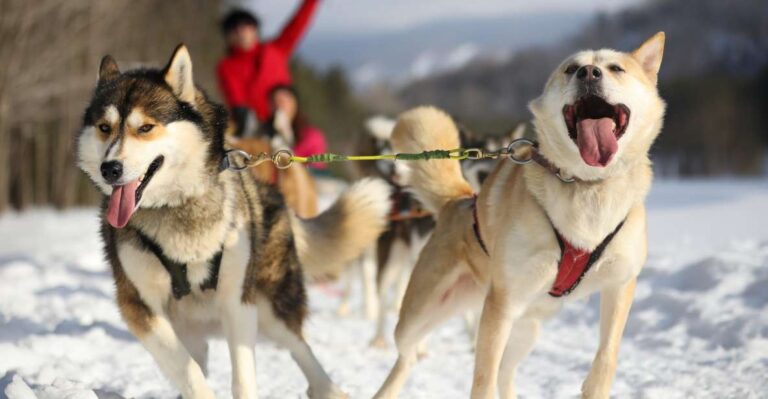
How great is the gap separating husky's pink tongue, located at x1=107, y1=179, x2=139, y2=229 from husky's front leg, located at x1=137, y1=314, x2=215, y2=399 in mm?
389

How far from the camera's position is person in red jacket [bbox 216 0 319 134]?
6907 mm

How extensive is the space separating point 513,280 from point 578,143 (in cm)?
52

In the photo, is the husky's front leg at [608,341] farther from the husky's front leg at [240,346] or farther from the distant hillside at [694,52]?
the distant hillside at [694,52]

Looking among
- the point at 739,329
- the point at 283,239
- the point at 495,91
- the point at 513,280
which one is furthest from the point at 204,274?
the point at 495,91

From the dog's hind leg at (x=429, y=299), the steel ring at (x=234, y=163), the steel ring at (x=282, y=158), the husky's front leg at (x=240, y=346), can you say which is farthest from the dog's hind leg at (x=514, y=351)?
the steel ring at (x=234, y=163)

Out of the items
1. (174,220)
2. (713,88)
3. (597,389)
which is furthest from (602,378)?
(713,88)

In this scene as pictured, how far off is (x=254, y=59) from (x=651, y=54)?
15.3 feet

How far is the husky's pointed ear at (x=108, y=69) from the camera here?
317cm

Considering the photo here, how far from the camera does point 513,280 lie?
9.18ft

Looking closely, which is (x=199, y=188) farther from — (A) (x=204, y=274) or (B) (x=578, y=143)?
(B) (x=578, y=143)

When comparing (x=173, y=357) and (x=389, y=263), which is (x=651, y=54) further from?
(x=389, y=263)

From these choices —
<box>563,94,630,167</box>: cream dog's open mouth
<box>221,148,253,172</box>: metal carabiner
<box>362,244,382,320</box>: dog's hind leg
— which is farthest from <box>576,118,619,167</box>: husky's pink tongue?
<box>362,244,382,320</box>: dog's hind leg

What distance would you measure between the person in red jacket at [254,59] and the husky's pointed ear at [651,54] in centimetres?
438

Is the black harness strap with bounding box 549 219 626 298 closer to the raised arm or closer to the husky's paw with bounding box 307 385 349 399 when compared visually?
the husky's paw with bounding box 307 385 349 399
